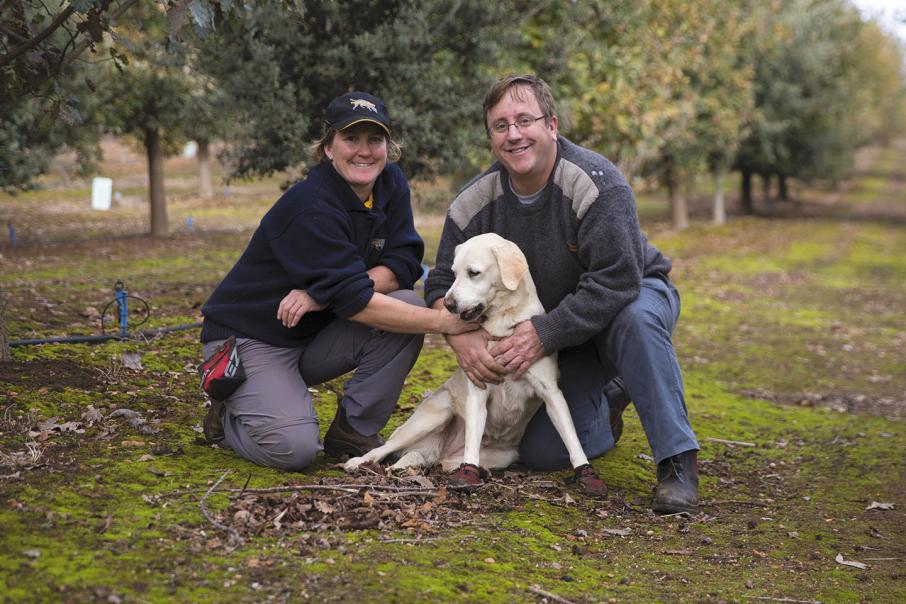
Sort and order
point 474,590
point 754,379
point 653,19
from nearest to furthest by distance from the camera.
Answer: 1. point 474,590
2. point 754,379
3. point 653,19

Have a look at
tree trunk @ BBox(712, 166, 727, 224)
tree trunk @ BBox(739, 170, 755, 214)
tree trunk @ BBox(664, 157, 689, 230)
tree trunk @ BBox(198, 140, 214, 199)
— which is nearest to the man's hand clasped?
tree trunk @ BBox(664, 157, 689, 230)

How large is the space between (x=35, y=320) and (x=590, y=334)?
5573 millimetres

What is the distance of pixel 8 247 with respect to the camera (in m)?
16.4

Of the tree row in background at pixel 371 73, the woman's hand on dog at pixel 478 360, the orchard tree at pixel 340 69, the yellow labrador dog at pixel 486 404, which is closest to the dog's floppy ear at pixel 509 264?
the yellow labrador dog at pixel 486 404

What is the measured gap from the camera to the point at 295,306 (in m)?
4.87

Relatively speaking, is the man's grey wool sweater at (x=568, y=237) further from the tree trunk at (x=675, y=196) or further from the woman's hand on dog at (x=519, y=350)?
the tree trunk at (x=675, y=196)

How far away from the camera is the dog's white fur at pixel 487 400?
484 cm

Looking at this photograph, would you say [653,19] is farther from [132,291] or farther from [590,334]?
[590,334]

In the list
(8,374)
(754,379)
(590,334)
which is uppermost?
(590,334)

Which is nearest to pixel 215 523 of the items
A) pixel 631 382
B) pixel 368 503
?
pixel 368 503

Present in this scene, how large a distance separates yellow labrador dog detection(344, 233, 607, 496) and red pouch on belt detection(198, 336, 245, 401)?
78 cm

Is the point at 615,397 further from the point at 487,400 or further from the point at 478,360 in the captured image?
the point at 478,360

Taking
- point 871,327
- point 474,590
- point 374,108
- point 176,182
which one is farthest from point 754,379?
point 176,182

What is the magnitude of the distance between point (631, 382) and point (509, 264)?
0.98m
